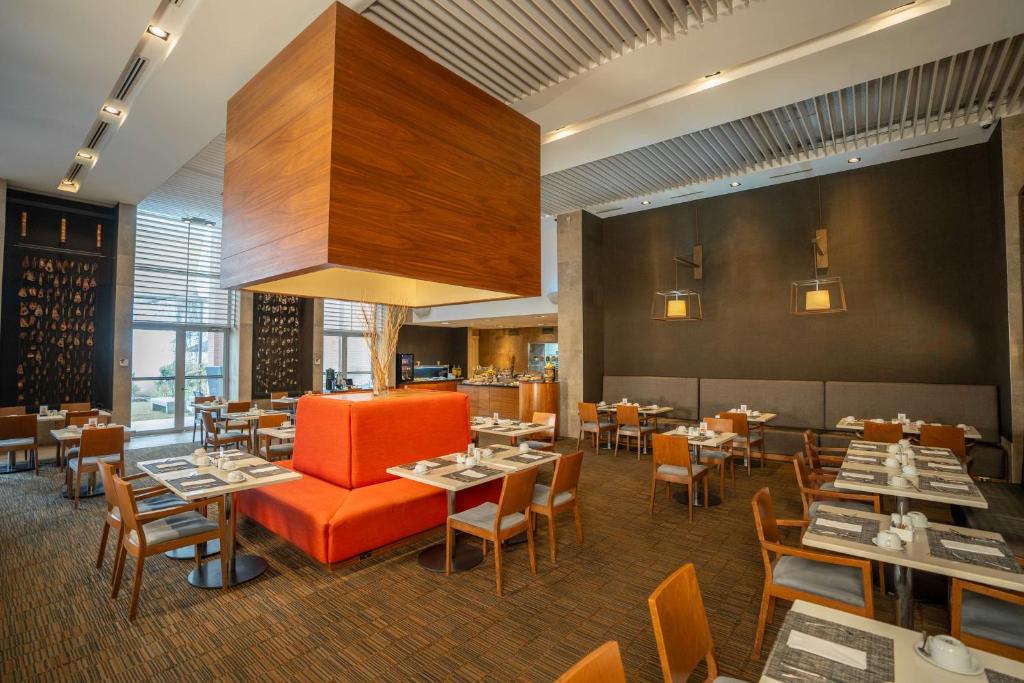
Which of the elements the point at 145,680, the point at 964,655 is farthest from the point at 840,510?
the point at 145,680

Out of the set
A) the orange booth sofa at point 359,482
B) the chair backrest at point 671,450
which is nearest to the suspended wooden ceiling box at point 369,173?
the orange booth sofa at point 359,482

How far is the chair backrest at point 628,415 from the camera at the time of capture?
7461 millimetres

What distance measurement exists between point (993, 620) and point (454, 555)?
3.30 metres

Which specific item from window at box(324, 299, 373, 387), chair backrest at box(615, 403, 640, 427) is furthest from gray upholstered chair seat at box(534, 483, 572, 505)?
window at box(324, 299, 373, 387)

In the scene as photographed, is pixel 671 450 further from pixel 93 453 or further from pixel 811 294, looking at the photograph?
pixel 93 453

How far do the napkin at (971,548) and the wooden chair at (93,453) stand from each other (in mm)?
7040

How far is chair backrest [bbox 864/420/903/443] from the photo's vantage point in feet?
18.0

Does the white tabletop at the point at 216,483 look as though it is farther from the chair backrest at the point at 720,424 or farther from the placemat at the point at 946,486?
the chair backrest at the point at 720,424

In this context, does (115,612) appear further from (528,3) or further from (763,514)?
(528,3)

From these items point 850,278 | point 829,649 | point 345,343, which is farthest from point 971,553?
point 345,343

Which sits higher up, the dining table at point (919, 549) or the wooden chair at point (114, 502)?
the dining table at point (919, 549)

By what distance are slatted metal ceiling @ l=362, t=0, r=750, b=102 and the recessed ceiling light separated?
1.95 meters

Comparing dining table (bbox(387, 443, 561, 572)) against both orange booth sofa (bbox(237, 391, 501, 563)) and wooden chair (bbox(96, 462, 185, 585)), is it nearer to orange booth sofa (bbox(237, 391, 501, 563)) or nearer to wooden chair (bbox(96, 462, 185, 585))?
orange booth sofa (bbox(237, 391, 501, 563))

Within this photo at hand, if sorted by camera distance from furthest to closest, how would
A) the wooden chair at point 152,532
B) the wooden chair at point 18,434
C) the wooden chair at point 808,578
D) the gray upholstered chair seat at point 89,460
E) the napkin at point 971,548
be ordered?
the wooden chair at point 18,434
the gray upholstered chair seat at point 89,460
the wooden chair at point 152,532
the wooden chair at point 808,578
the napkin at point 971,548
